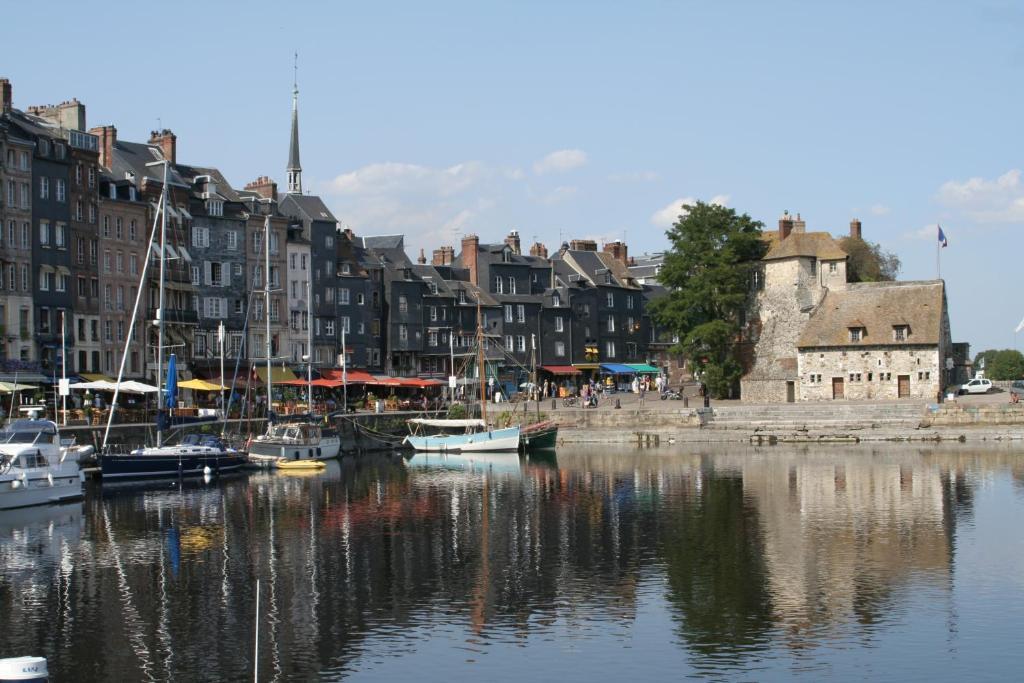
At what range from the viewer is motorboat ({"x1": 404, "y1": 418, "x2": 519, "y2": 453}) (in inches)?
3312

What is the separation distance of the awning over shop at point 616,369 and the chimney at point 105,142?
4938 centimetres

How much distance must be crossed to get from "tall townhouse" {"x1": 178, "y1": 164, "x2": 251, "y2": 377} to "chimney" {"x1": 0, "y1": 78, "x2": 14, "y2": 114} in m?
15.9

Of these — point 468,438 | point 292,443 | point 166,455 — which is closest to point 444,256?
point 468,438

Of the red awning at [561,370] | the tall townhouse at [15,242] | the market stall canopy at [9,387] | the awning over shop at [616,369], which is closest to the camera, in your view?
the market stall canopy at [9,387]

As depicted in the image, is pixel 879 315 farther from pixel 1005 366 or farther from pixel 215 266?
pixel 1005 366

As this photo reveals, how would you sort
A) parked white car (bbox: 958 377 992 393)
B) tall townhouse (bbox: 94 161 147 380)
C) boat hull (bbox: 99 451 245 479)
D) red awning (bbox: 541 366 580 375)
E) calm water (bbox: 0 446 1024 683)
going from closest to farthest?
calm water (bbox: 0 446 1024 683)
boat hull (bbox: 99 451 245 479)
tall townhouse (bbox: 94 161 147 380)
parked white car (bbox: 958 377 992 393)
red awning (bbox: 541 366 580 375)

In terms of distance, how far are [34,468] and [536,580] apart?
26.2 metres

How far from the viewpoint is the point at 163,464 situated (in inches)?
2544

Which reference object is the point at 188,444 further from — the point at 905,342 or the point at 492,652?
the point at 905,342

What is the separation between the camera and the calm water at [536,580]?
28.8m

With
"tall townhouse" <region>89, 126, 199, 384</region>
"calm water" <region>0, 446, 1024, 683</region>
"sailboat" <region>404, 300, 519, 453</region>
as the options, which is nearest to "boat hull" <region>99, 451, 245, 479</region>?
"calm water" <region>0, 446, 1024, 683</region>

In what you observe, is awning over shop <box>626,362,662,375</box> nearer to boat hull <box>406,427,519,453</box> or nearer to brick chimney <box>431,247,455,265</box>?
brick chimney <box>431,247,455,265</box>

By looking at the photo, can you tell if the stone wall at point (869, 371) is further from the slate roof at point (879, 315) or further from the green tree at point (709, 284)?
the green tree at point (709, 284)

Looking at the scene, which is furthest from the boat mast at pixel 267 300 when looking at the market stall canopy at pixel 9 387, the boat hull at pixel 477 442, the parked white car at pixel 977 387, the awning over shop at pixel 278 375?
the parked white car at pixel 977 387
